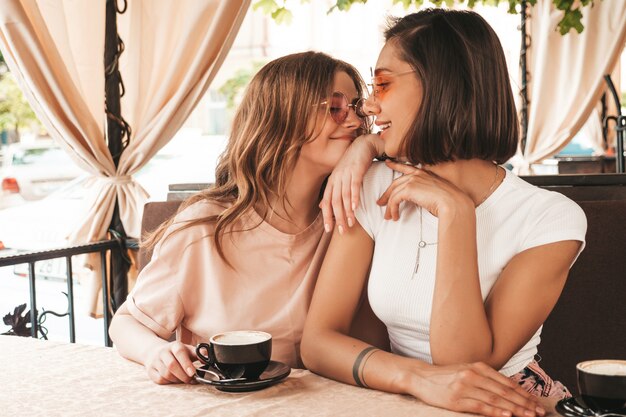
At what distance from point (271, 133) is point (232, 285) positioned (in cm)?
42

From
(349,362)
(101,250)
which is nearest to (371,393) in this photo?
(349,362)

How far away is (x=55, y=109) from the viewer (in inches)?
118

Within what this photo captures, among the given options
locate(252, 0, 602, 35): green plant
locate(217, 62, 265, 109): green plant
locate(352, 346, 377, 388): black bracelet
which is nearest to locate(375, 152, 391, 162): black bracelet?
locate(352, 346, 377, 388): black bracelet

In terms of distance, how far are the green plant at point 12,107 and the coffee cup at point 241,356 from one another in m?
10.4

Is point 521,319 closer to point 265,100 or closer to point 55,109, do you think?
point 265,100

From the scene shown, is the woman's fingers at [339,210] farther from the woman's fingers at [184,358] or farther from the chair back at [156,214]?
the chair back at [156,214]

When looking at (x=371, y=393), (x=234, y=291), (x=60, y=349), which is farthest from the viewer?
(x=234, y=291)

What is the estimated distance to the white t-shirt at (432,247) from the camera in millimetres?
1601

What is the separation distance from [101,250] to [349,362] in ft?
6.33

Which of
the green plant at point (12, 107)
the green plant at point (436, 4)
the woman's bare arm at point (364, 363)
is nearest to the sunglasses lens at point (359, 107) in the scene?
the woman's bare arm at point (364, 363)

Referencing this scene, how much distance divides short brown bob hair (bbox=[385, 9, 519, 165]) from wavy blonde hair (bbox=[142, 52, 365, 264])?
0.31 m

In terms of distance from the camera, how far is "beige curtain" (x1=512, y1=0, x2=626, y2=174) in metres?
5.17

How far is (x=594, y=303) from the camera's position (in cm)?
222

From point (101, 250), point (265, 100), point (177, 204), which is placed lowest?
point (101, 250)
